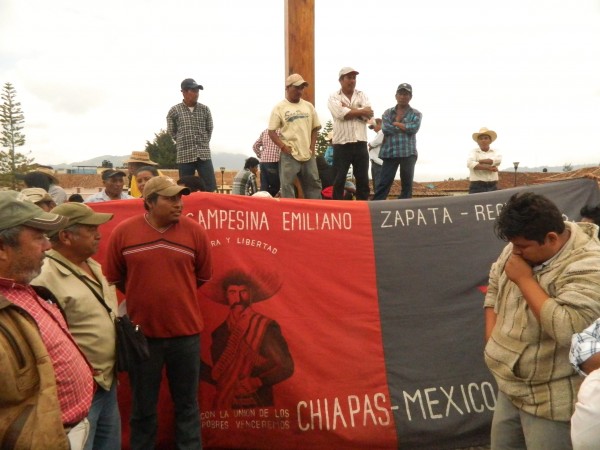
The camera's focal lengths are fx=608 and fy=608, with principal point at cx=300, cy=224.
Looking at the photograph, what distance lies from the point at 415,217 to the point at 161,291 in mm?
2205

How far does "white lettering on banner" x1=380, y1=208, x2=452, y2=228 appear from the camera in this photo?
16.2ft

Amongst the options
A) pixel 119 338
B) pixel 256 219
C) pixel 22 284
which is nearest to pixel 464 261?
pixel 256 219

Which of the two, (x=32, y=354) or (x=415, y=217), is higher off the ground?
(x=415, y=217)

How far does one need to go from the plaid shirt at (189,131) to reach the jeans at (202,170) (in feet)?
0.20

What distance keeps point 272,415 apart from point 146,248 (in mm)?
1588

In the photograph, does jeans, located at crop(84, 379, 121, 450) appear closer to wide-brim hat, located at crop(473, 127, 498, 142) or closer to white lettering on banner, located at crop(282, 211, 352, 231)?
white lettering on banner, located at crop(282, 211, 352, 231)

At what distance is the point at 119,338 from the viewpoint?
11.2 ft

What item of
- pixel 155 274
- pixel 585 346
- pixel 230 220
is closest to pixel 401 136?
pixel 230 220

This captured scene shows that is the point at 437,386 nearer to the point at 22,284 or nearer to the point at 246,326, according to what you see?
the point at 246,326

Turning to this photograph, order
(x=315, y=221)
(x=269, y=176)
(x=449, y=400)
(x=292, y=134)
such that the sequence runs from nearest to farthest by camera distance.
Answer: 1. (x=449, y=400)
2. (x=315, y=221)
3. (x=292, y=134)
4. (x=269, y=176)

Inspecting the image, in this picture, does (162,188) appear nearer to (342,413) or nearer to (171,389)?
(171,389)

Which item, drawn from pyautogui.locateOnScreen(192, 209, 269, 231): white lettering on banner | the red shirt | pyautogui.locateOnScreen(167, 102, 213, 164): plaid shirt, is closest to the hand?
the red shirt

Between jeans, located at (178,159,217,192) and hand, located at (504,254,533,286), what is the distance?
5128mm

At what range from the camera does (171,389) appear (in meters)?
4.02
